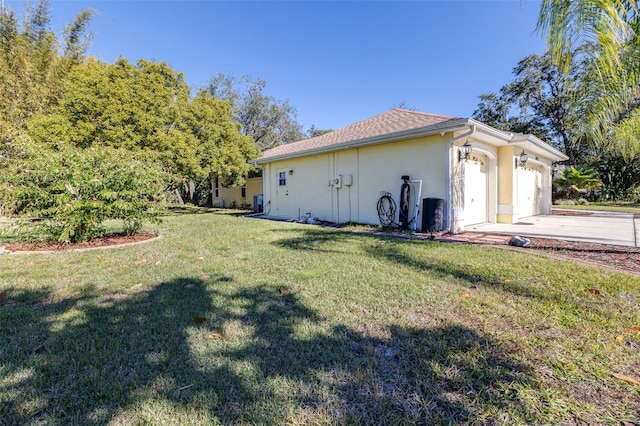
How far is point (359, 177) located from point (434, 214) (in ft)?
9.78

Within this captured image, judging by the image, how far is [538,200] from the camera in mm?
12938

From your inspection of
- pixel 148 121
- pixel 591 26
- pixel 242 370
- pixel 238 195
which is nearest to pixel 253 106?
pixel 238 195

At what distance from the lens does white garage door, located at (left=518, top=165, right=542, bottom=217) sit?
36.0ft

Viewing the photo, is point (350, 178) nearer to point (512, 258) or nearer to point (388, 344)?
point (512, 258)

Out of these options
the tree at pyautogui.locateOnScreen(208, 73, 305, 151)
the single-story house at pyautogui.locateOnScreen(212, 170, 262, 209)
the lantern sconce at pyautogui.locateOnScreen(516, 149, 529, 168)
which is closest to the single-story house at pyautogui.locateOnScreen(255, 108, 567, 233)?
the lantern sconce at pyautogui.locateOnScreen(516, 149, 529, 168)

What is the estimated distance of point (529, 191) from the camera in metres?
11.9

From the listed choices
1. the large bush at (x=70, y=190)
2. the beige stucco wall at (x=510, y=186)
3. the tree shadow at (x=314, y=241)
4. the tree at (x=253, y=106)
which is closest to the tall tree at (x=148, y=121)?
the large bush at (x=70, y=190)

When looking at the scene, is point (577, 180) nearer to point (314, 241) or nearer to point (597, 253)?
point (597, 253)

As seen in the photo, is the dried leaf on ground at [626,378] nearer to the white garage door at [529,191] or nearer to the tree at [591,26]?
the tree at [591,26]

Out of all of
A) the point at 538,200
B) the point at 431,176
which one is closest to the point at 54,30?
the point at 431,176

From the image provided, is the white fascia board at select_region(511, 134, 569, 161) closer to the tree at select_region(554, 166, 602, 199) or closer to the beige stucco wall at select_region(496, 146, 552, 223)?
the beige stucco wall at select_region(496, 146, 552, 223)

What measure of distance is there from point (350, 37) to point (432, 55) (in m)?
4.22

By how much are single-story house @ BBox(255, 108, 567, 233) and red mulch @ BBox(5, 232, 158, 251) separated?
5.96 m

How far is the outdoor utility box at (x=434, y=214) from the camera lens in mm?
7473
